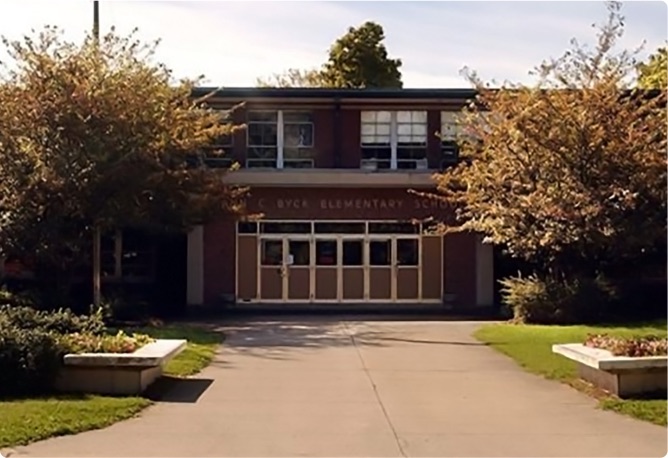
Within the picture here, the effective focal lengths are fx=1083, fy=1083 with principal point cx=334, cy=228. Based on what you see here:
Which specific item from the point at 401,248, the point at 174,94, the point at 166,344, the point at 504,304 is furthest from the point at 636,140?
the point at 166,344

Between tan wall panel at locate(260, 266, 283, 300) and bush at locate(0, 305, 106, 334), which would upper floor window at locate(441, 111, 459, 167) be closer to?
tan wall panel at locate(260, 266, 283, 300)

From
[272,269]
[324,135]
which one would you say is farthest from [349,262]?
[324,135]

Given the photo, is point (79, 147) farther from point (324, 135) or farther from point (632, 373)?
point (632, 373)

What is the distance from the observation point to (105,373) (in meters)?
11.9

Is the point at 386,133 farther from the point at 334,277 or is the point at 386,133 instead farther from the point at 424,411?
the point at 424,411

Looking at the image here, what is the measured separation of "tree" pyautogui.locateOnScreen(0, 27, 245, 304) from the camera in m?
22.9

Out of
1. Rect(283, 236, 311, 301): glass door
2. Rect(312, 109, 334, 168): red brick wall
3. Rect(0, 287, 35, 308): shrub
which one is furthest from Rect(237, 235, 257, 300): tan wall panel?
Rect(0, 287, 35, 308): shrub

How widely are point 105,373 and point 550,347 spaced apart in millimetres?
8000

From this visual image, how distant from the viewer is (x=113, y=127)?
23109 millimetres

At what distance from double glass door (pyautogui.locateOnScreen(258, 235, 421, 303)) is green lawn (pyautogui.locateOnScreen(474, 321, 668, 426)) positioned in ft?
22.5

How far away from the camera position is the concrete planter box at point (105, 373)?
38.8ft

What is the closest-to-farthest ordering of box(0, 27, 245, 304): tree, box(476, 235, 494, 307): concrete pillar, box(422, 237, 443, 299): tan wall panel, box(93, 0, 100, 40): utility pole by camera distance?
box(0, 27, 245, 304): tree < box(93, 0, 100, 40): utility pole < box(476, 235, 494, 307): concrete pillar < box(422, 237, 443, 299): tan wall panel

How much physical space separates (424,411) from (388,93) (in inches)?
800

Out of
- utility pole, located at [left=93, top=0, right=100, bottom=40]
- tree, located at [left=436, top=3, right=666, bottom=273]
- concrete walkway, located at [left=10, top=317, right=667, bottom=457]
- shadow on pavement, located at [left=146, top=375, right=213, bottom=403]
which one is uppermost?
utility pole, located at [left=93, top=0, right=100, bottom=40]
